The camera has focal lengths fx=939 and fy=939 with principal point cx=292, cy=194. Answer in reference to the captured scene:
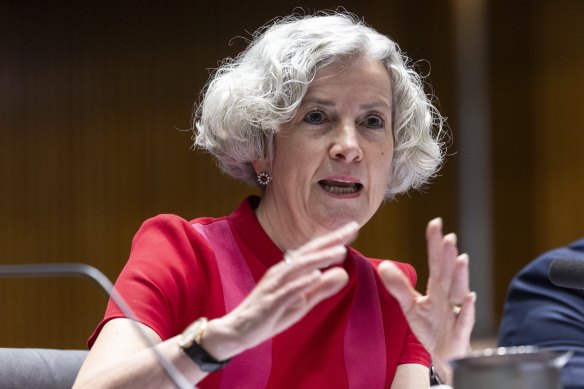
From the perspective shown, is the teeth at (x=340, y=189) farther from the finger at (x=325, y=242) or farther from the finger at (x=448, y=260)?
the finger at (x=325, y=242)

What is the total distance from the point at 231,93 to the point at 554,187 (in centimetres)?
312

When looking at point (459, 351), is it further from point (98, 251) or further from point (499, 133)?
point (98, 251)

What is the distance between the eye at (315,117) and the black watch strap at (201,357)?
0.70 m

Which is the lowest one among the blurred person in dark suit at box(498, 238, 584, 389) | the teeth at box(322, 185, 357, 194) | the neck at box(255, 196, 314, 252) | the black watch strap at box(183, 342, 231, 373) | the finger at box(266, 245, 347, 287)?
the blurred person in dark suit at box(498, 238, 584, 389)

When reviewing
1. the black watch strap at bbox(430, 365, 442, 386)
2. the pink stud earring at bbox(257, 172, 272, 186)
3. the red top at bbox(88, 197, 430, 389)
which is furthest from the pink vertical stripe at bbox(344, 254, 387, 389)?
the pink stud earring at bbox(257, 172, 272, 186)

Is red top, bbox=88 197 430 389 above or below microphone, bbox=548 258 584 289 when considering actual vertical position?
below

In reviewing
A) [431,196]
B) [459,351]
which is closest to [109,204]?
[431,196]

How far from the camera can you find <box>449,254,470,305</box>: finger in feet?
4.73

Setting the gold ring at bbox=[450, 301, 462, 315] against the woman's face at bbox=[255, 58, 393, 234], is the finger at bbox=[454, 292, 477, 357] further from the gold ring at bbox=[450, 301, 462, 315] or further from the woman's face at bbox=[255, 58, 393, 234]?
the woman's face at bbox=[255, 58, 393, 234]

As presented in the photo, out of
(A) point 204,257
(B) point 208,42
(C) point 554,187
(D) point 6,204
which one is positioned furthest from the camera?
(D) point 6,204

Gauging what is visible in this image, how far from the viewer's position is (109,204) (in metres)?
5.66

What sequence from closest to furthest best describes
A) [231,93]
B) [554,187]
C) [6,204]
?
[231,93] < [554,187] < [6,204]

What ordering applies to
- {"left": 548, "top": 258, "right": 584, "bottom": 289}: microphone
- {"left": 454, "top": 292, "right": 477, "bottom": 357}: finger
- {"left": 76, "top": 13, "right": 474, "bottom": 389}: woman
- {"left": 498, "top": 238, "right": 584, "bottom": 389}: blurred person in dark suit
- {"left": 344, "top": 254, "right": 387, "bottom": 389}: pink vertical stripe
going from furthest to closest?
{"left": 498, "top": 238, "right": 584, "bottom": 389}: blurred person in dark suit
{"left": 344, "top": 254, "right": 387, "bottom": 389}: pink vertical stripe
{"left": 76, "top": 13, "right": 474, "bottom": 389}: woman
{"left": 454, "top": 292, "right": 477, "bottom": 357}: finger
{"left": 548, "top": 258, "right": 584, "bottom": 289}: microphone

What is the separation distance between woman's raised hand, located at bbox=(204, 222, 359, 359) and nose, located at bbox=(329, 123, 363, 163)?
564 millimetres
